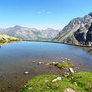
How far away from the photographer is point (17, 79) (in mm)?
26953

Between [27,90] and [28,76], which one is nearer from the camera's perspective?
[27,90]

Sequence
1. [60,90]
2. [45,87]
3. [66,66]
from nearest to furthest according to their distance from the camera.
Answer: [60,90] → [45,87] → [66,66]

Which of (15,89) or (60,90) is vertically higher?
(60,90)

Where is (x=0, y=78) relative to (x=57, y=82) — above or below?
below

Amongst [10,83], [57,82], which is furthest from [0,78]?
[57,82]

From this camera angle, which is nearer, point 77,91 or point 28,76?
point 77,91

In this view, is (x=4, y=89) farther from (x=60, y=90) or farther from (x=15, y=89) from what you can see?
(x=60, y=90)

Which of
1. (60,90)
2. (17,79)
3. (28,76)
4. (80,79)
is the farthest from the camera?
(28,76)

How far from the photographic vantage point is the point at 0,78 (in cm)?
2705

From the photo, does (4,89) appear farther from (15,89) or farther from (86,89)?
(86,89)

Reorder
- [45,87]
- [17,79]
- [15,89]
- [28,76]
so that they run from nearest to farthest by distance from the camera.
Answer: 1. [45,87]
2. [15,89]
3. [17,79]
4. [28,76]

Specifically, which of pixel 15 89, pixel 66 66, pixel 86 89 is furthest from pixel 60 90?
pixel 66 66

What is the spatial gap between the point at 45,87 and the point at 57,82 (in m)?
3.01

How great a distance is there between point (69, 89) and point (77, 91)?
5.18ft
